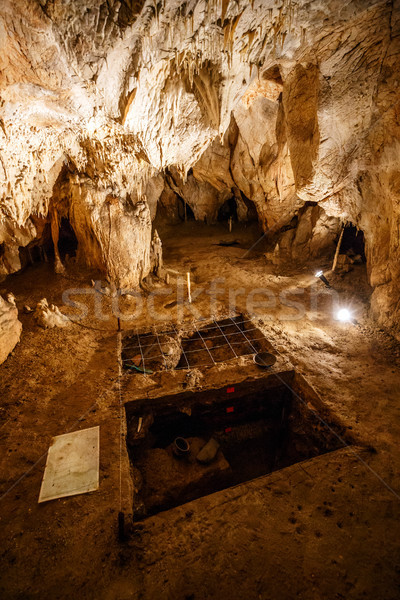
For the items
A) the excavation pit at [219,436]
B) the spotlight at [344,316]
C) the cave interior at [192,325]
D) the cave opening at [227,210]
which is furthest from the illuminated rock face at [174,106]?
the cave opening at [227,210]

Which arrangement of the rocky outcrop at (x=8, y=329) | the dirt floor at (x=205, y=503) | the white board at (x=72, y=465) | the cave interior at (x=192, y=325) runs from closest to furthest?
the dirt floor at (x=205, y=503), the cave interior at (x=192, y=325), the white board at (x=72, y=465), the rocky outcrop at (x=8, y=329)

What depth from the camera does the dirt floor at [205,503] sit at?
259cm

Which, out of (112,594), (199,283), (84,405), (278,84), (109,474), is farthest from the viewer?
(199,283)

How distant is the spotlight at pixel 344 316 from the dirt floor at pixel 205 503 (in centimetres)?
36

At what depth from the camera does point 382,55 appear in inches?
204

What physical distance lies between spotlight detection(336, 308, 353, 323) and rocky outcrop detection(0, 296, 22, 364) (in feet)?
22.2

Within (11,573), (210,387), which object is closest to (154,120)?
(210,387)

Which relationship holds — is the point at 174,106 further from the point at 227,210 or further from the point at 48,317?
the point at 227,210

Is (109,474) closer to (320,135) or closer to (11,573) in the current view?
(11,573)

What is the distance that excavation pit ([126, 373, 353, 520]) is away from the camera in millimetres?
4344

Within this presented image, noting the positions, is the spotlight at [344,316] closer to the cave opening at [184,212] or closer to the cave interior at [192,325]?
the cave interior at [192,325]

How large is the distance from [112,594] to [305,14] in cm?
766

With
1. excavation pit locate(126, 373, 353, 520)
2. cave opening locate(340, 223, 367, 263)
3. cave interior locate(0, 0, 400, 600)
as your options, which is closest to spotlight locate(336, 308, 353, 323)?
cave interior locate(0, 0, 400, 600)

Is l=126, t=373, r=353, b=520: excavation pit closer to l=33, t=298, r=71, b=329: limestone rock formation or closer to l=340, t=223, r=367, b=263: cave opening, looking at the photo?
l=33, t=298, r=71, b=329: limestone rock formation
